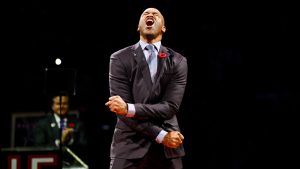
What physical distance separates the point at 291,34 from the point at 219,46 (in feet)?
2.63

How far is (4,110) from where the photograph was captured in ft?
20.0

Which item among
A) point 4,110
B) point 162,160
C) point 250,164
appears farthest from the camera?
point 4,110

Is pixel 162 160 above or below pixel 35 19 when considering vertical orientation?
below

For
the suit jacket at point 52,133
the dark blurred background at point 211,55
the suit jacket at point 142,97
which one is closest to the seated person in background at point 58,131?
the suit jacket at point 52,133

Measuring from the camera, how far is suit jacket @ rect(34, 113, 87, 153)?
552 cm

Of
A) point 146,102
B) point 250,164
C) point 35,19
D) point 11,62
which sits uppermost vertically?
point 35,19

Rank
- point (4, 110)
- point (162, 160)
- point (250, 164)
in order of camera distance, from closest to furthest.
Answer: point (162, 160), point (250, 164), point (4, 110)

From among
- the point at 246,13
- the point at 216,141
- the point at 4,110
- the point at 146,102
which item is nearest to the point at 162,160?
the point at 146,102

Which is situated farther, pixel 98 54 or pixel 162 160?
pixel 98 54

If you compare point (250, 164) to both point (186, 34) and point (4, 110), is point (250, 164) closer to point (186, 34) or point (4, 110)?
point (186, 34)

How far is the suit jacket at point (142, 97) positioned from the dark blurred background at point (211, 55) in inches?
114

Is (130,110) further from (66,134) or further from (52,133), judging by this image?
(52,133)

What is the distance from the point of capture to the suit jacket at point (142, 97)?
8.22 ft

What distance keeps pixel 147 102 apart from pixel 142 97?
35 mm
